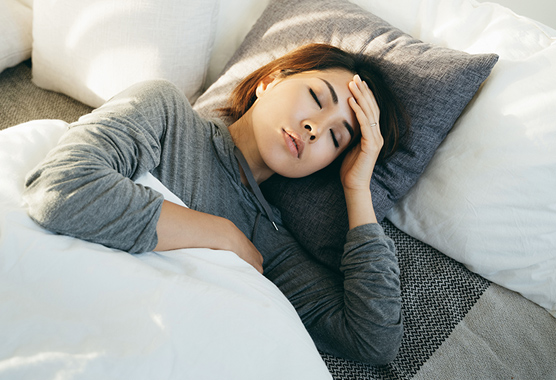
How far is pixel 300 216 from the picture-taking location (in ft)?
3.47

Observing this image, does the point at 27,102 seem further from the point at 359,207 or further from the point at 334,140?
the point at 359,207

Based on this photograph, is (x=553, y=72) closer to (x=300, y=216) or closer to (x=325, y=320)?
(x=300, y=216)

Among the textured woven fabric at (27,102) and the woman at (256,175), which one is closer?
the woman at (256,175)

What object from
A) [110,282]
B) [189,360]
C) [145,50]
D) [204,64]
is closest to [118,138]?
[110,282]

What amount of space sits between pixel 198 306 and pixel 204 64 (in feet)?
3.29

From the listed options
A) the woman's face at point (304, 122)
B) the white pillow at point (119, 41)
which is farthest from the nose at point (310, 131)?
the white pillow at point (119, 41)

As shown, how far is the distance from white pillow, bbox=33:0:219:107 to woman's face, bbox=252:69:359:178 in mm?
416

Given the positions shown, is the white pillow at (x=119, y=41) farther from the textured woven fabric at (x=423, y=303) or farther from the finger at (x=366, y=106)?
the textured woven fabric at (x=423, y=303)

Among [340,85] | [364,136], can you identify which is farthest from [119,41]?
[364,136]

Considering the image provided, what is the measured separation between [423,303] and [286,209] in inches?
17.6

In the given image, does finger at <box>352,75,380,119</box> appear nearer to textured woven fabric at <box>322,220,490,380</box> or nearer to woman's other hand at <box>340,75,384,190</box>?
woman's other hand at <box>340,75,384,190</box>

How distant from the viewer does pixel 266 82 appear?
3.62 ft

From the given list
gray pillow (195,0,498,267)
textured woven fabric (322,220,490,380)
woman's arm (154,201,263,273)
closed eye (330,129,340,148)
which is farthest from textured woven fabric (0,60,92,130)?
textured woven fabric (322,220,490,380)

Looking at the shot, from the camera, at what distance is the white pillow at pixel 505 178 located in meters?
0.90
